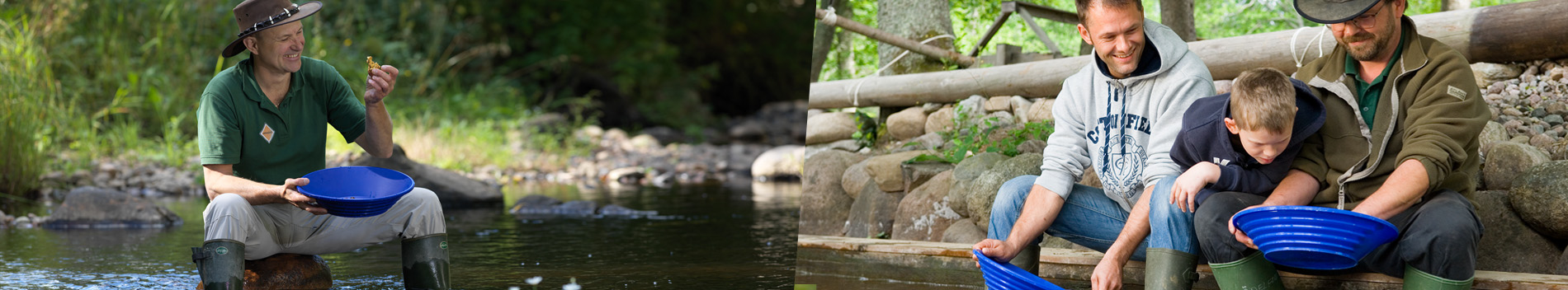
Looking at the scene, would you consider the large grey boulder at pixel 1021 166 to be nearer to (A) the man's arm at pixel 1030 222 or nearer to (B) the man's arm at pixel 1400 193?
(A) the man's arm at pixel 1030 222

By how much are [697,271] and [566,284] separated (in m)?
0.48

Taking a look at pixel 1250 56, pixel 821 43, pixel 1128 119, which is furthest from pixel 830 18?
pixel 1250 56

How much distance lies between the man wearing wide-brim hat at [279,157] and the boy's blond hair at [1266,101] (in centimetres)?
185

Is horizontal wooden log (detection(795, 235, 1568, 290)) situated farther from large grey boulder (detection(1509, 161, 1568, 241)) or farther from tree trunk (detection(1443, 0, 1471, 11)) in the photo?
tree trunk (detection(1443, 0, 1471, 11))

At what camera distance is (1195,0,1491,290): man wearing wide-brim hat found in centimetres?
226

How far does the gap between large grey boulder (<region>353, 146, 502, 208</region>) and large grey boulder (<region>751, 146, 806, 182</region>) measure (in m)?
3.07

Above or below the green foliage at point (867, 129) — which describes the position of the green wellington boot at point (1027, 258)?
below

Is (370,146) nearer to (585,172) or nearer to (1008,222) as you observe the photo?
(1008,222)

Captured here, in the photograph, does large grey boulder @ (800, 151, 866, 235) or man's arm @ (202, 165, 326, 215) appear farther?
large grey boulder @ (800, 151, 866, 235)

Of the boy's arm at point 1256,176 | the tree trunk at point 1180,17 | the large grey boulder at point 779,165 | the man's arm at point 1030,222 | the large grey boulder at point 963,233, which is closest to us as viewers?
the boy's arm at point 1256,176

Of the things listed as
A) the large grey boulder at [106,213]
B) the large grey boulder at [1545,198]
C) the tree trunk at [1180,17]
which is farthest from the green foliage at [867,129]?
the large grey boulder at [106,213]

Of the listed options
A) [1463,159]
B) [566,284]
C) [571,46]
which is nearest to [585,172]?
[571,46]

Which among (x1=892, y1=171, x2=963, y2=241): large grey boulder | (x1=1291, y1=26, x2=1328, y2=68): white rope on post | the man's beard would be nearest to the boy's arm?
the man's beard

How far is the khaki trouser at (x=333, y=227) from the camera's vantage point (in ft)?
9.34
